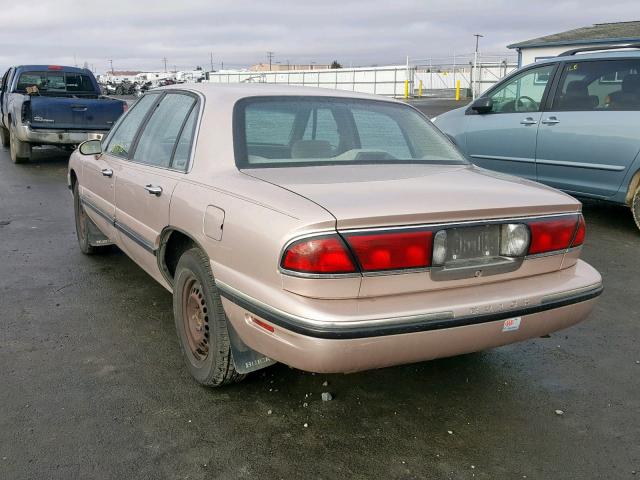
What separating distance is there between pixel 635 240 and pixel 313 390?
4.48 m

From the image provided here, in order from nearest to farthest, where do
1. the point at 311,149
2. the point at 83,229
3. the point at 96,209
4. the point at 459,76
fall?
the point at 311,149 → the point at 96,209 → the point at 83,229 → the point at 459,76

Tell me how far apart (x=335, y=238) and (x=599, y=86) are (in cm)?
534

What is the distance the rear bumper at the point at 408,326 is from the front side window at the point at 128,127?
1957 millimetres

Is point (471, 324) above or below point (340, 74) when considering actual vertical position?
below

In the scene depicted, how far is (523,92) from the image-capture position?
7.43m

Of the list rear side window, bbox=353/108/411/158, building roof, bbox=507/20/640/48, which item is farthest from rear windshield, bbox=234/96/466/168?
building roof, bbox=507/20/640/48

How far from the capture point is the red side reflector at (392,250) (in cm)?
247

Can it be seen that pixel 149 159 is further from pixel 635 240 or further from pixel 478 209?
pixel 635 240

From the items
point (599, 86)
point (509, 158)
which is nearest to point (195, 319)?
point (509, 158)

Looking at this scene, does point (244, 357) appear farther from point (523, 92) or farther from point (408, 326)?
point (523, 92)

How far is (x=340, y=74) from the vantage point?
126 feet

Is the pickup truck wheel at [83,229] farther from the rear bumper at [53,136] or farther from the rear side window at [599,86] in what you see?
the rear bumper at [53,136]

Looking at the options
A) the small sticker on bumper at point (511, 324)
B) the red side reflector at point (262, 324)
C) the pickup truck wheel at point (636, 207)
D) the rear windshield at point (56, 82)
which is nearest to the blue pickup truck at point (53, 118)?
the rear windshield at point (56, 82)

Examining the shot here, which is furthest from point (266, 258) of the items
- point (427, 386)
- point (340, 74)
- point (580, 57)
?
point (340, 74)
